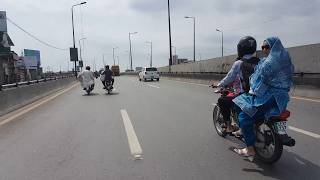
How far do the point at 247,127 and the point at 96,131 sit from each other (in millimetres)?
4433

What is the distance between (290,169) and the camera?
22.1ft

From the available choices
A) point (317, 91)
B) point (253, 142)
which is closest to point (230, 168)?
point (253, 142)

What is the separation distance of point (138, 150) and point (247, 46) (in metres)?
2.45

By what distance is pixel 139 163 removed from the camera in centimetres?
735

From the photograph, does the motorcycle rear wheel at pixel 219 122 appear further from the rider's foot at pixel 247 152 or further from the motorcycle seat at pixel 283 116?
the motorcycle seat at pixel 283 116

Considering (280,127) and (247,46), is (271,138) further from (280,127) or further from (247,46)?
(247,46)

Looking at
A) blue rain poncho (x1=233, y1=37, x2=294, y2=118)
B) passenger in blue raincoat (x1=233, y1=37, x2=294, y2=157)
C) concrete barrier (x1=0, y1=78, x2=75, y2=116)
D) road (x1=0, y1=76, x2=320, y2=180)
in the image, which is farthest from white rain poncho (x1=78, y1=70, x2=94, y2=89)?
blue rain poncho (x1=233, y1=37, x2=294, y2=118)

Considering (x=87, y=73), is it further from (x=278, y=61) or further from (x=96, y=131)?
(x=278, y=61)

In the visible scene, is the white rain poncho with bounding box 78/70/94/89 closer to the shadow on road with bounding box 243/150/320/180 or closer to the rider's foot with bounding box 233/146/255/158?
the rider's foot with bounding box 233/146/255/158

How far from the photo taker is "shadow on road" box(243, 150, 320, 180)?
6391 millimetres

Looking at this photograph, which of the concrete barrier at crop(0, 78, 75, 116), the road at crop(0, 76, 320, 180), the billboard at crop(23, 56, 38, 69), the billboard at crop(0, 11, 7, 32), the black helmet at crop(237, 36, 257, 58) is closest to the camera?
the road at crop(0, 76, 320, 180)

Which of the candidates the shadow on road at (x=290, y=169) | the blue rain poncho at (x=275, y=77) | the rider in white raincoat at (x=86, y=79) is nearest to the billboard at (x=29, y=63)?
the rider in white raincoat at (x=86, y=79)

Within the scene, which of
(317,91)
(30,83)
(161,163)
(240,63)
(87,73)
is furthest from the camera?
(87,73)

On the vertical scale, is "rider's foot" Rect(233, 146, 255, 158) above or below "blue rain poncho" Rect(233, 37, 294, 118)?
below
